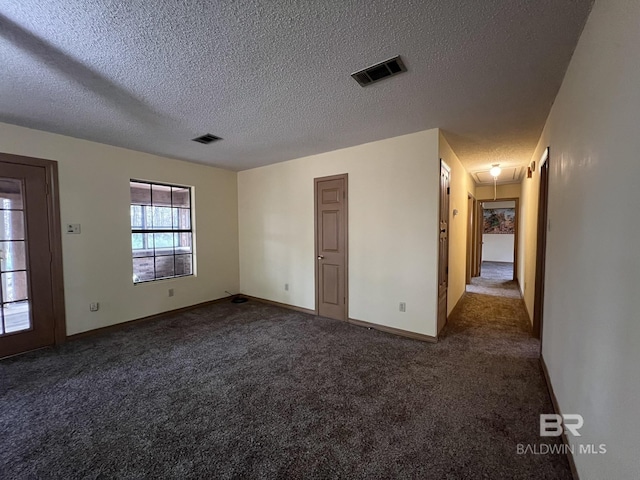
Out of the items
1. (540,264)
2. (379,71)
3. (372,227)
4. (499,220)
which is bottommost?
(540,264)

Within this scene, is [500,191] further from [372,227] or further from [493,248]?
[372,227]

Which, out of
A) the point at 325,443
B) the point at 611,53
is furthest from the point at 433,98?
the point at 325,443

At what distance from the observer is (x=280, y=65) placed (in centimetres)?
186

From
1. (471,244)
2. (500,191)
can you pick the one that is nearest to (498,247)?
(500,191)

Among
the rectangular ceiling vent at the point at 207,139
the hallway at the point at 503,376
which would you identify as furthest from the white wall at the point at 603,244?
the rectangular ceiling vent at the point at 207,139

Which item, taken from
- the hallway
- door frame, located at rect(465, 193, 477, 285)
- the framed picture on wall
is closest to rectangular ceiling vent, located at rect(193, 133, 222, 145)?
the hallway

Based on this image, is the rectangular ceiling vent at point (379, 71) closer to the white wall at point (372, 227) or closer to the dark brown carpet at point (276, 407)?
the white wall at point (372, 227)

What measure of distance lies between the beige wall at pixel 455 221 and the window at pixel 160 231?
4157 millimetres

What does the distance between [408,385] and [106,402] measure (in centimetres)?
249

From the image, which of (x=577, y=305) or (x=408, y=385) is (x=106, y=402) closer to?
(x=408, y=385)

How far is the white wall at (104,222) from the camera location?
10.6 ft
